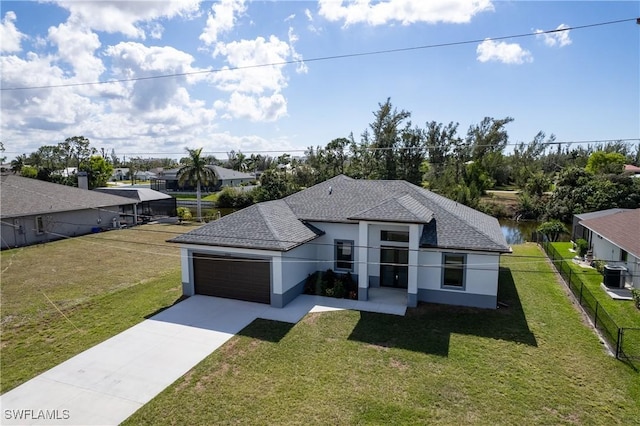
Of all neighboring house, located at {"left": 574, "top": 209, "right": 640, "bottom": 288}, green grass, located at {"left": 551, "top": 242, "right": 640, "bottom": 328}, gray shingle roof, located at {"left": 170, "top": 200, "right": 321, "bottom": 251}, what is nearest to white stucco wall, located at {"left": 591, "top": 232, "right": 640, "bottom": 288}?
neighboring house, located at {"left": 574, "top": 209, "right": 640, "bottom": 288}

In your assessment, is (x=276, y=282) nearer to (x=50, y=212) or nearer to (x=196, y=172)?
(x=50, y=212)

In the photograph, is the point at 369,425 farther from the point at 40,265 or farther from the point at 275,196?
the point at 275,196

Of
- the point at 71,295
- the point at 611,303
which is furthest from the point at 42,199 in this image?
the point at 611,303

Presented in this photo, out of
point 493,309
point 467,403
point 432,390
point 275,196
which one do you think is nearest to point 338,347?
point 432,390

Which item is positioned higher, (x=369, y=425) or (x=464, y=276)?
(x=464, y=276)

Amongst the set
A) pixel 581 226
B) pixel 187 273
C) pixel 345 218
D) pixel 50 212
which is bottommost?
pixel 187 273
